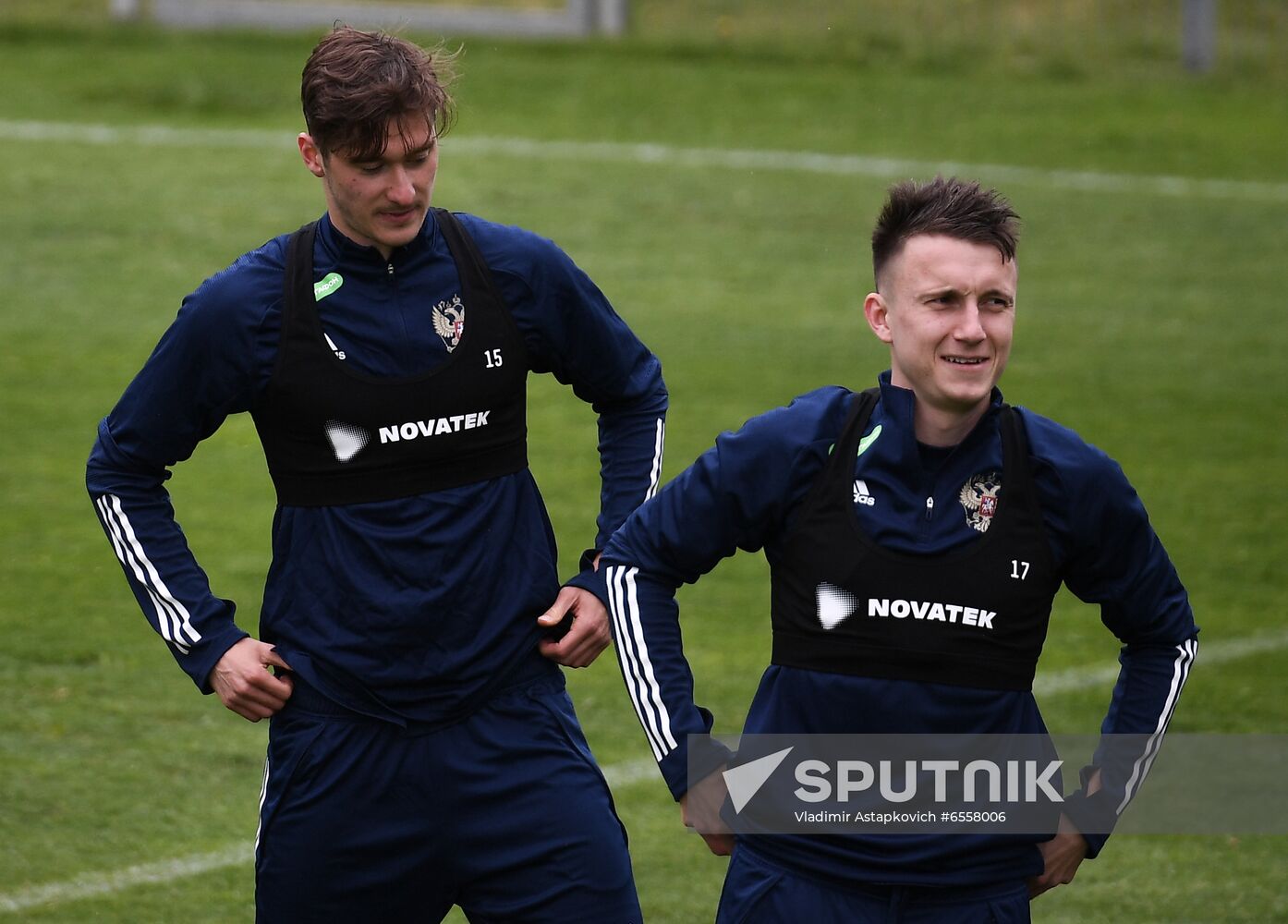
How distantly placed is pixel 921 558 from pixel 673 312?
979 cm

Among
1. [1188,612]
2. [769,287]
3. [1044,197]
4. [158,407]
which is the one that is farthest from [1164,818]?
[1044,197]

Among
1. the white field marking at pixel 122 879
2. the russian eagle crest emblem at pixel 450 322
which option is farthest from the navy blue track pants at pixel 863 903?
→ the white field marking at pixel 122 879

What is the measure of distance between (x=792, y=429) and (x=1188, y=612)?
76 cm

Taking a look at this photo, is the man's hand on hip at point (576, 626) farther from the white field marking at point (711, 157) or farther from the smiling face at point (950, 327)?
the white field marking at point (711, 157)

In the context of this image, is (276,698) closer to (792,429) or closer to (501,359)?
(501,359)

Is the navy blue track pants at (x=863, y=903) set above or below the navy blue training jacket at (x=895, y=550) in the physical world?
below

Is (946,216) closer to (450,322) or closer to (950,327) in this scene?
(950,327)

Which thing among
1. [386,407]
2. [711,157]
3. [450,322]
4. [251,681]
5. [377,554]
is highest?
[450,322]

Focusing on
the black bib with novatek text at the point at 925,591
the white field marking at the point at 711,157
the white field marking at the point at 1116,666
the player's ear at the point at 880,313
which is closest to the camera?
the black bib with novatek text at the point at 925,591

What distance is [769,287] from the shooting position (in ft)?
45.0

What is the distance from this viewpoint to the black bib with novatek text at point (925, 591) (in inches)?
135

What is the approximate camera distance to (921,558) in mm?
3426

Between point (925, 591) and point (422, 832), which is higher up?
point (925, 591)

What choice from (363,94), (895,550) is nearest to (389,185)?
(363,94)
